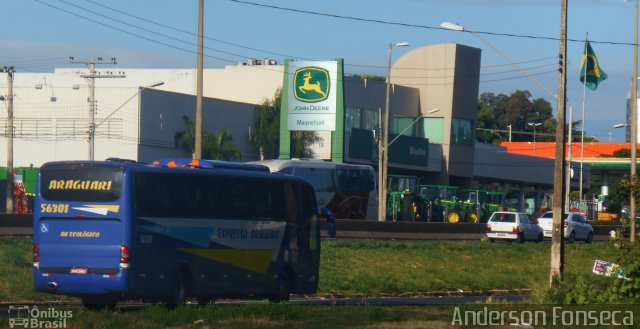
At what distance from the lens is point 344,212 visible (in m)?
61.7

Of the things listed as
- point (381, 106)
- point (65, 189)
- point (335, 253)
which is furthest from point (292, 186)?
point (381, 106)

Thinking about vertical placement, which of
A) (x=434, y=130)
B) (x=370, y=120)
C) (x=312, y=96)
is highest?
(x=312, y=96)

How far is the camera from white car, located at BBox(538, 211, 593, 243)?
53.8m

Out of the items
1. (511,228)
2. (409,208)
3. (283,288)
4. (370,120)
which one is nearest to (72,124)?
(409,208)

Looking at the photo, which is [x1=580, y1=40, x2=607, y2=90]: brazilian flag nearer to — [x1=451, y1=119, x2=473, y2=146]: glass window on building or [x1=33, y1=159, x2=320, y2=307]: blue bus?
[x1=33, y1=159, x2=320, y2=307]: blue bus

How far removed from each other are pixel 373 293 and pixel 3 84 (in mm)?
60281

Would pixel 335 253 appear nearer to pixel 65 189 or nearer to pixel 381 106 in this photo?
pixel 65 189

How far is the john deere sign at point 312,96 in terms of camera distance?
69.2 metres

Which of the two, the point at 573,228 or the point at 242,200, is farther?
the point at 573,228

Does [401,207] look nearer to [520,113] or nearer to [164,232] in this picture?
[164,232]

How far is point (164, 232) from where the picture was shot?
20.4 meters

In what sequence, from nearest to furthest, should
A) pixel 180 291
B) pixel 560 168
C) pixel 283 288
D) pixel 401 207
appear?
pixel 180 291, pixel 283 288, pixel 560 168, pixel 401 207

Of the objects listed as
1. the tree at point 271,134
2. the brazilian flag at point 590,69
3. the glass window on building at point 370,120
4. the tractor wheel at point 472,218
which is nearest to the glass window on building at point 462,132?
the glass window on building at point 370,120

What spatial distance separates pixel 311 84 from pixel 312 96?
900mm
